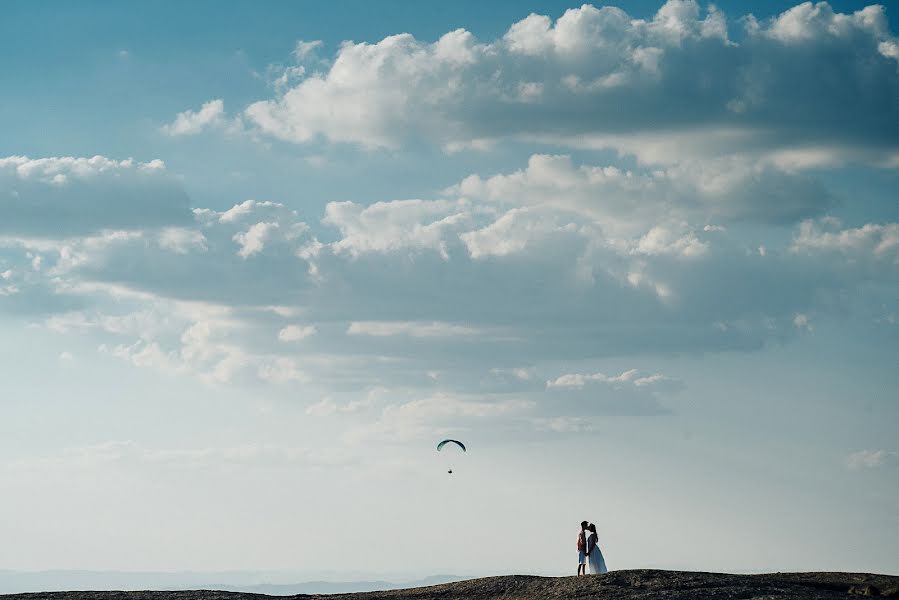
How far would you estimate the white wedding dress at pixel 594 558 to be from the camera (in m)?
58.4

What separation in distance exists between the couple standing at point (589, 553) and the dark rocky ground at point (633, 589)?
12.3 ft

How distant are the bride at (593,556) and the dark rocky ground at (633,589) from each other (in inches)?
148

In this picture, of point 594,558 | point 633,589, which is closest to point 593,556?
point 594,558

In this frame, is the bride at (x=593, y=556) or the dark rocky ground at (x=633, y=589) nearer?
the dark rocky ground at (x=633, y=589)

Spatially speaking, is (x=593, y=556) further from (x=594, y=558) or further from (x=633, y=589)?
(x=633, y=589)

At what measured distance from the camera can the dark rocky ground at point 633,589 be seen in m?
50.0

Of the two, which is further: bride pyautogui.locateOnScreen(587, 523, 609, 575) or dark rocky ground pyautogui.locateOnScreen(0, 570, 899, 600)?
bride pyautogui.locateOnScreen(587, 523, 609, 575)

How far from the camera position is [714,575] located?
55406 mm

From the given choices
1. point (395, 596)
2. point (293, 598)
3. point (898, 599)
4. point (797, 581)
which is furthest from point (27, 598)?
point (898, 599)

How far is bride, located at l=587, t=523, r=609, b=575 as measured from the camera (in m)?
58.3

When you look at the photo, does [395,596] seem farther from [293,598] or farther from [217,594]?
[217,594]

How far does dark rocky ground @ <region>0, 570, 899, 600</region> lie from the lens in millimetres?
50000

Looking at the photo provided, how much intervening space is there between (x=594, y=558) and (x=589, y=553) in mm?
395

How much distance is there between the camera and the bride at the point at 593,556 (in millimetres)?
58312
